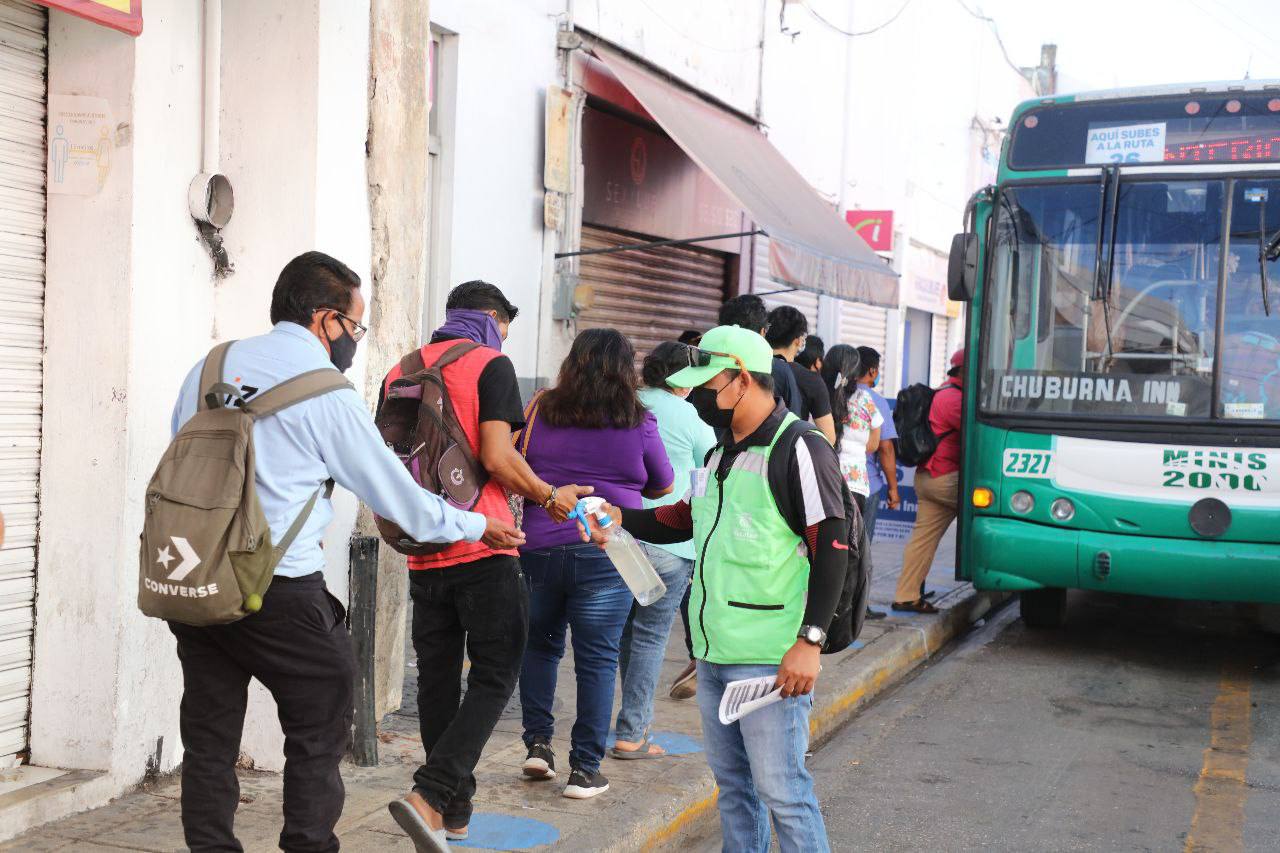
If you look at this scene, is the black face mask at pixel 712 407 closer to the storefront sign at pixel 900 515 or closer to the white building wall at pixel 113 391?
the white building wall at pixel 113 391

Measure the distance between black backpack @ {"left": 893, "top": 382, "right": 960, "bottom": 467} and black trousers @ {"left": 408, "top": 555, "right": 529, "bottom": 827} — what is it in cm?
509

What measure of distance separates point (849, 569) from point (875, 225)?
567 inches

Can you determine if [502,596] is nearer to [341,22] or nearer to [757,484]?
[757,484]

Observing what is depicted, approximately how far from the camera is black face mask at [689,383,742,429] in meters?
3.63

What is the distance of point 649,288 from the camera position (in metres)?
12.1

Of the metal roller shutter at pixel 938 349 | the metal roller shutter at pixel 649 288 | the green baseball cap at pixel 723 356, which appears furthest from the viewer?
the metal roller shutter at pixel 938 349

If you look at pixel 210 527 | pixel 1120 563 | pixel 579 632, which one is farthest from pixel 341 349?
pixel 1120 563

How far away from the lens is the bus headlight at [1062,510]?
801 cm

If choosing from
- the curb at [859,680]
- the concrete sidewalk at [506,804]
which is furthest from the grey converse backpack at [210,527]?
the curb at [859,680]

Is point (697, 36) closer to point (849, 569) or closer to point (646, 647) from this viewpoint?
point (646, 647)

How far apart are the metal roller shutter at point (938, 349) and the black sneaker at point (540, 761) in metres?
18.4

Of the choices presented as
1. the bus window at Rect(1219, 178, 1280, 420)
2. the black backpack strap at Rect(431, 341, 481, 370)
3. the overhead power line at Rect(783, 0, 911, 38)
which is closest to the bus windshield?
the bus window at Rect(1219, 178, 1280, 420)

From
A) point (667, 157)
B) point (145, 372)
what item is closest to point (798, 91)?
point (667, 157)

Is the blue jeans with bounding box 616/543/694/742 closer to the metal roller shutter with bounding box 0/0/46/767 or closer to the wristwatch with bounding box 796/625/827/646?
the wristwatch with bounding box 796/625/827/646
